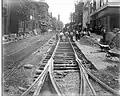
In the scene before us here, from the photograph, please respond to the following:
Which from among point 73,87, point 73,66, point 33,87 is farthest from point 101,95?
point 73,66

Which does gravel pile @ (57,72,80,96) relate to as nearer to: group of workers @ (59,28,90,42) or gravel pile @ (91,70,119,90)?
gravel pile @ (91,70,119,90)

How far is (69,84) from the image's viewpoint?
6.06m

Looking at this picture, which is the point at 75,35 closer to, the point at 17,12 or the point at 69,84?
the point at 17,12

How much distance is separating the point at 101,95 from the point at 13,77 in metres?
3.37

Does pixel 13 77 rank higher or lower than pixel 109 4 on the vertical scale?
lower

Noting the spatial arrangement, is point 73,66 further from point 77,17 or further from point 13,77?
point 77,17

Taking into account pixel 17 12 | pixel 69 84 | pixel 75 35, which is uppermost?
pixel 17 12

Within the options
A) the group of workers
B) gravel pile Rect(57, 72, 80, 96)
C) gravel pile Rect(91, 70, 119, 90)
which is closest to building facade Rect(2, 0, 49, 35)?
gravel pile Rect(57, 72, 80, 96)

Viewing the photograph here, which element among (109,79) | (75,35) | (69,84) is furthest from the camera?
(75,35)

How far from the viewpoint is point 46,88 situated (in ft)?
Answer: 17.8

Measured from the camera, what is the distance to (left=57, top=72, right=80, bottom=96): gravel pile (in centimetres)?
517

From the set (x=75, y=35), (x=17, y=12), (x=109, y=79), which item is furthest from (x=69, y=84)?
(x=75, y=35)

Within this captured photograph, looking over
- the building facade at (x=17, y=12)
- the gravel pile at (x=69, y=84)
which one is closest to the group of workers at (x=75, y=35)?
the building facade at (x=17, y=12)

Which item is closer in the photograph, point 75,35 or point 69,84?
point 69,84
